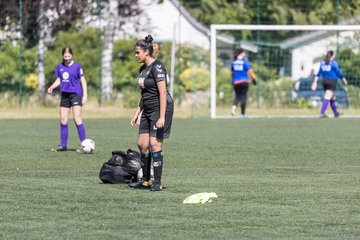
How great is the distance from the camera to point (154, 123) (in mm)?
13422

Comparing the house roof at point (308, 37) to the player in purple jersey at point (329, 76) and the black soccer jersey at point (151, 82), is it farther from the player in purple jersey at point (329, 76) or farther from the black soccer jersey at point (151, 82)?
the black soccer jersey at point (151, 82)

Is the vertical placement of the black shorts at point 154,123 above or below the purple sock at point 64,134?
above

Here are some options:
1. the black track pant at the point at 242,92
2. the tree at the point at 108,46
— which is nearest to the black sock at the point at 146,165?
the black track pant at the point at 242,92

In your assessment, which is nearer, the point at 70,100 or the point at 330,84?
the point at 70,100

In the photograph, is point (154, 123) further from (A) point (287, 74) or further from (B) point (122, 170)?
(A) point (287, 74)

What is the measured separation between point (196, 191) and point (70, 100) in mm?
7382

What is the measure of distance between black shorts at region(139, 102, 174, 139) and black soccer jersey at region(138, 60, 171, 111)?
8 cm

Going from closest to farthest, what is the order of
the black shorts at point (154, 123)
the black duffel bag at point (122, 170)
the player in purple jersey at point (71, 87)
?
the black shorts at point (154, 123) → the black duffel bag at point (122, 170) → the player in purple jersey at point (71, 87)

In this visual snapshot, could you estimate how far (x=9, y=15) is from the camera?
122 feet

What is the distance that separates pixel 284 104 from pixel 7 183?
24480mm

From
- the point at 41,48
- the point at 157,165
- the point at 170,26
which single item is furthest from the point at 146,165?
the point at 170,26

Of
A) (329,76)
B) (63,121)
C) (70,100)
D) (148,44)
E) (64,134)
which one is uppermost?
(148,44)

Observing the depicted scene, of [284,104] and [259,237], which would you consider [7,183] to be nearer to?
[259,237]

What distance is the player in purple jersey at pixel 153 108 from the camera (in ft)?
43.6
